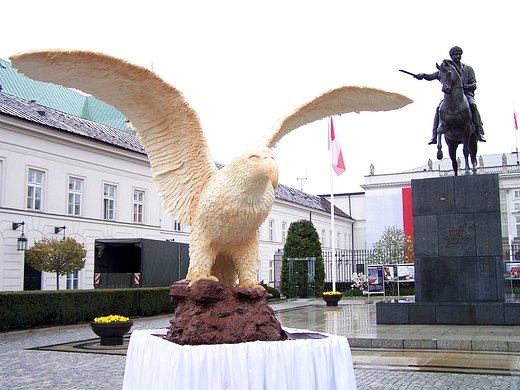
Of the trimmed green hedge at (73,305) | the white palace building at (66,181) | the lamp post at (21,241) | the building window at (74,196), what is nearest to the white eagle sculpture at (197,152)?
the trimmed green hedge at (73,305)

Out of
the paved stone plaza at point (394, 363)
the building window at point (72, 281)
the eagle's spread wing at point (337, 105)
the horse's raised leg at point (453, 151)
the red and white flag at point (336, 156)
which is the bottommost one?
the paved stone plaza at point (394, 363)

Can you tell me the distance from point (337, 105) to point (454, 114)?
24.8 feet

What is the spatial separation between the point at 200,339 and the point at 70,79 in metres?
2.39

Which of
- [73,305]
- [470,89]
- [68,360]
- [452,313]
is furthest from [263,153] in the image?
[73,305]

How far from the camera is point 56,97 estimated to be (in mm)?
30516

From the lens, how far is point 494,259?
37.1 feet

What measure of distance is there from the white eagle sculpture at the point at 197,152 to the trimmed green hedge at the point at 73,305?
423 inches

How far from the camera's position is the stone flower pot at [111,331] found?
11172 millimetres

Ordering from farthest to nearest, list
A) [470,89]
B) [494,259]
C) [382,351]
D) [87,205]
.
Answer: [87,205] < [470,89] < [494,259] < [382,351]

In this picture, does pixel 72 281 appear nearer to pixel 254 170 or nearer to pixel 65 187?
pixel 65 187

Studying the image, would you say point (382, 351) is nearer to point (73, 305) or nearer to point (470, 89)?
point (470, 89)

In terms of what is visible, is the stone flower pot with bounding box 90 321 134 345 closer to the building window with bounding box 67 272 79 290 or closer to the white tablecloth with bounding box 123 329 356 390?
the white tablecloth with bounding box 123 329 356 390

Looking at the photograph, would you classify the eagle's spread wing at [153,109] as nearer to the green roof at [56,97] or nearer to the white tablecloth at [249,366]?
the white tablecloth at [249,366]

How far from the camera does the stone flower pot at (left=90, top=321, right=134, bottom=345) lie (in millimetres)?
11172
